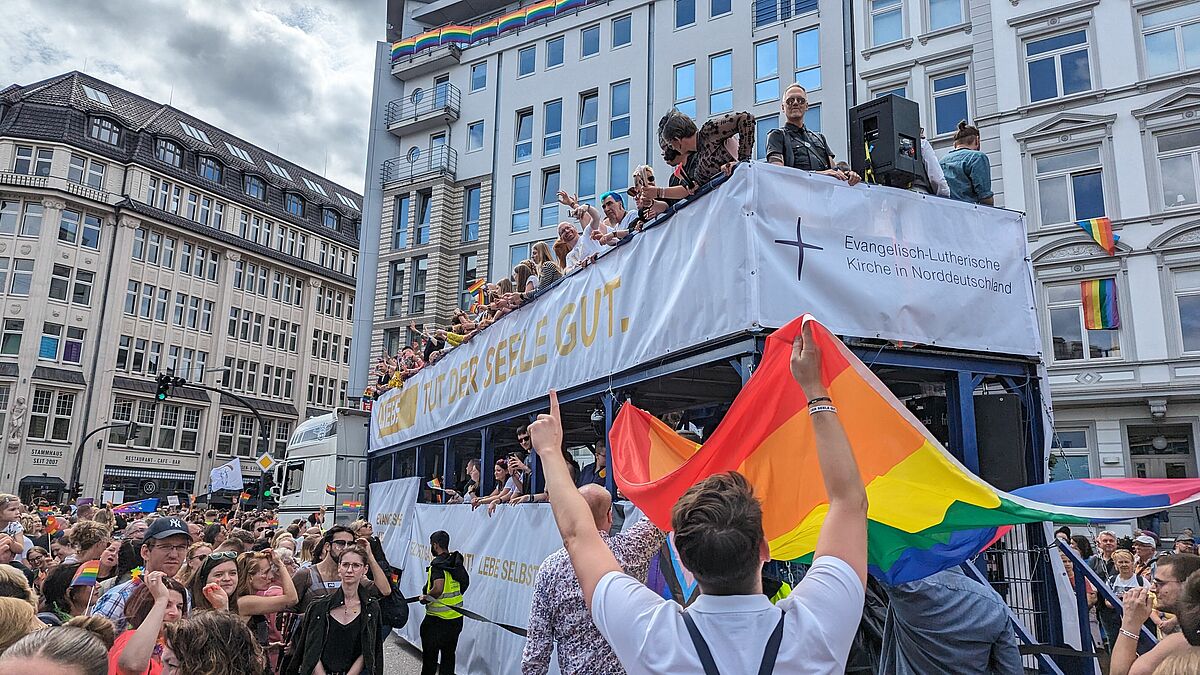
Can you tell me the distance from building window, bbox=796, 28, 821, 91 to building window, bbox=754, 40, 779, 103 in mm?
777

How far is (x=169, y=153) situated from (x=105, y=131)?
3877mm

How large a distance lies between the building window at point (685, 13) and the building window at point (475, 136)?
30.2 ft

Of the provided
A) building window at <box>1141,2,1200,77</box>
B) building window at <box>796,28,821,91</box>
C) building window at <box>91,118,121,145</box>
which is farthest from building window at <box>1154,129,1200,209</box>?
building window at <box>91,118,121,145</box>

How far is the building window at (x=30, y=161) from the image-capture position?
4700 cm

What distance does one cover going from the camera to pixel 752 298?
588 centimetres

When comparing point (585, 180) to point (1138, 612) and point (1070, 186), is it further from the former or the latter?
point (1138, 612)

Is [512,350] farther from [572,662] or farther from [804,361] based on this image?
[804,361]

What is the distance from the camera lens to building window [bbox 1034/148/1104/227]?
21781 millimetres

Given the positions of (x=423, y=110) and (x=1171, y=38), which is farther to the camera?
(x=423, y=110)

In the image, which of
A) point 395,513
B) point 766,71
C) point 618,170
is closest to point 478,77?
point 618,170

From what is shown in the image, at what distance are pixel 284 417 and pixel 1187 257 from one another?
173 ft

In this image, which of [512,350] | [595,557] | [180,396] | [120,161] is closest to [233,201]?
[120,161]

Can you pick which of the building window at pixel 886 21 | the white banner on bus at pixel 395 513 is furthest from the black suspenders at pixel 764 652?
the building window at pixel 886 21

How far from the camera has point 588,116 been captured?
Answer: 33250mm
